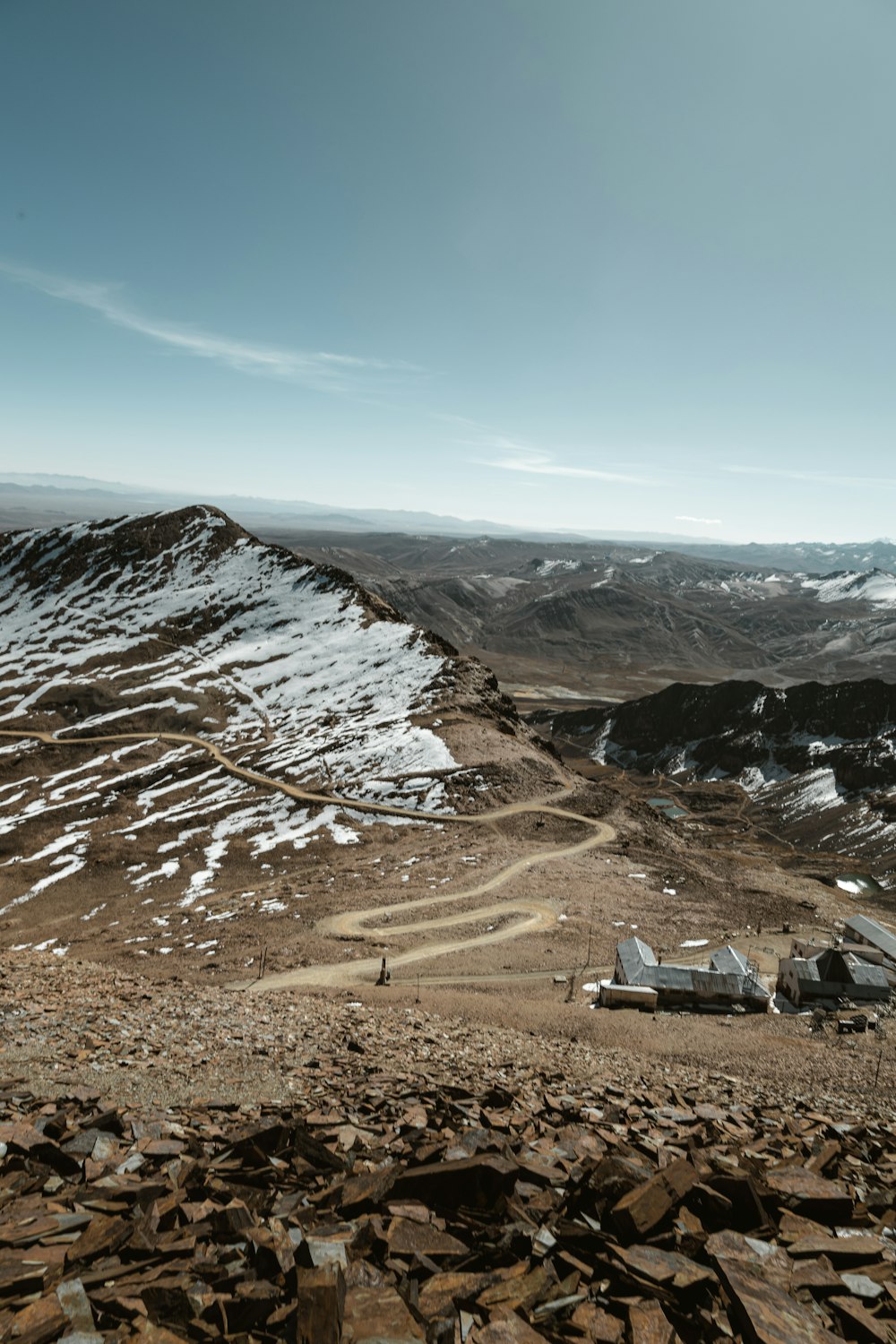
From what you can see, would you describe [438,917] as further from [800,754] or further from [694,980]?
[800,754]

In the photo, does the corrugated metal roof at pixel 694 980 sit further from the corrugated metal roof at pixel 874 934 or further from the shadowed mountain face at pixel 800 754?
the shadowed mountain face at pixel 800 754

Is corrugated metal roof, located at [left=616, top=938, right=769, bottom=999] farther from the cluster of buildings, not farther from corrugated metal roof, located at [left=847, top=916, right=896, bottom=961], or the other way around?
corrugated metal roof, located at [left=847, top=916, right=896, bottom=961]

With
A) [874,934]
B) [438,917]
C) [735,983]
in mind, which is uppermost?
[735,983]

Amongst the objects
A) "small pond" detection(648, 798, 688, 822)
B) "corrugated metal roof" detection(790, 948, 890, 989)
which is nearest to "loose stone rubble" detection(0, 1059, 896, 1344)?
"corrugated metal roof" detection(790, 948, 890, 989)

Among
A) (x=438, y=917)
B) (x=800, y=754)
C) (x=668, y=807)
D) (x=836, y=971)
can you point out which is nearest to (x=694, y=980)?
(x=836, y=971)

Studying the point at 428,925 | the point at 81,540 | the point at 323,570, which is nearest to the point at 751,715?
the point at 323,570
